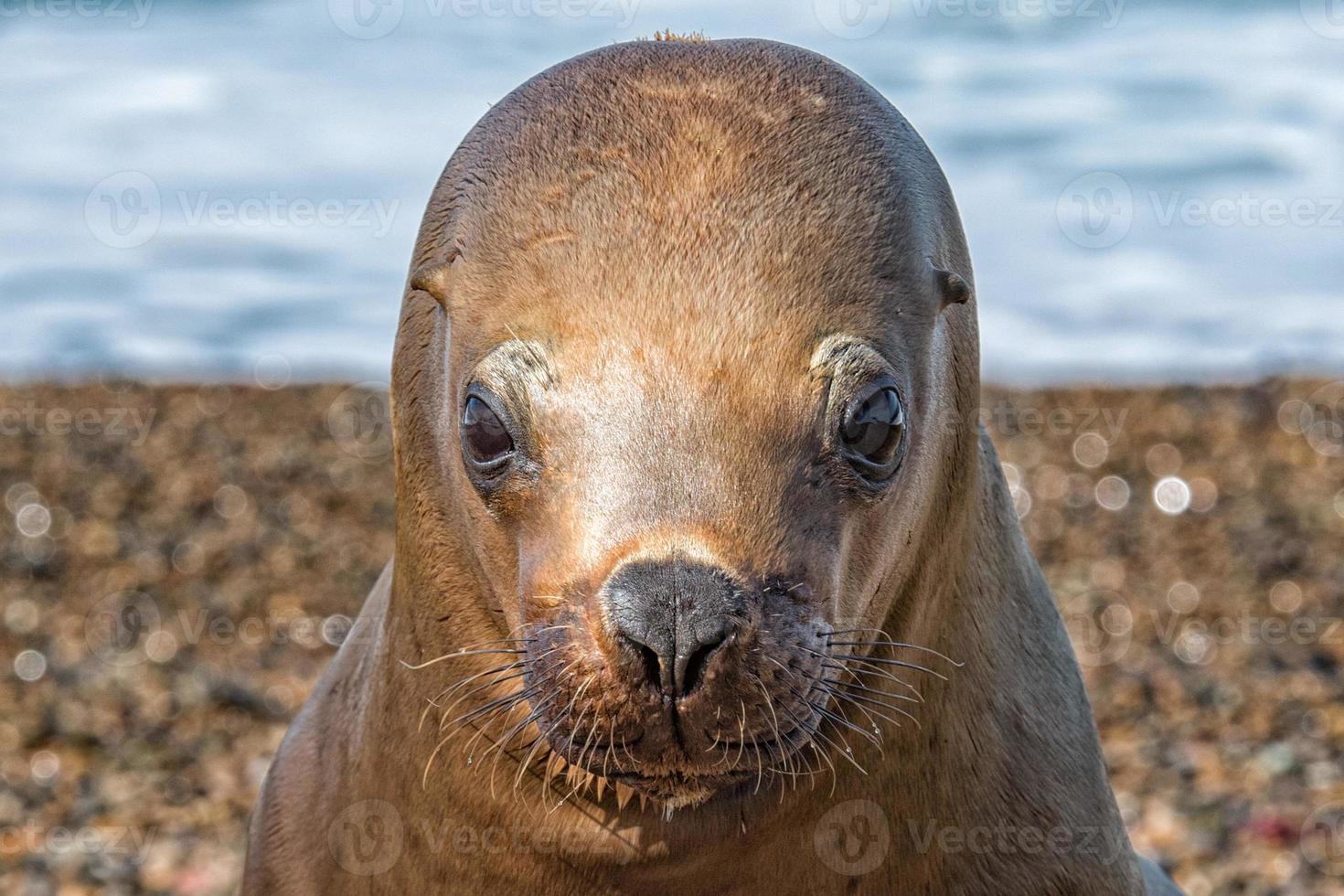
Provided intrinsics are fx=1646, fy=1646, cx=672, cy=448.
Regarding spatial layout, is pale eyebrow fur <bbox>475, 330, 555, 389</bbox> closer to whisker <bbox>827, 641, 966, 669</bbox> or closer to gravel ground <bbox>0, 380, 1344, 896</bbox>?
whisker <bbox>827, 641, 966, 669</bbox>

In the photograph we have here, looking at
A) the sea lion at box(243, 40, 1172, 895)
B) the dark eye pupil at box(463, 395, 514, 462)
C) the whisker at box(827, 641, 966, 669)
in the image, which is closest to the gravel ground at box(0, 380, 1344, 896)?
the sea lion at box(243, 40, 1172, 895)

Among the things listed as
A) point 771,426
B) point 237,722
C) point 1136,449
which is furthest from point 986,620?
point 1136,449

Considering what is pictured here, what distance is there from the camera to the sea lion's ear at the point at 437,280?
3564mm

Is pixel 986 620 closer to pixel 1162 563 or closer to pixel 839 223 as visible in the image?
pixel 839 223

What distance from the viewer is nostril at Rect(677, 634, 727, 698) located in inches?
109

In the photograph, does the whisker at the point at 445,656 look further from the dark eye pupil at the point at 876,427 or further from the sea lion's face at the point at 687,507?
the dark eye pupil at the point at 876,427

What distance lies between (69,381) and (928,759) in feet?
54.1

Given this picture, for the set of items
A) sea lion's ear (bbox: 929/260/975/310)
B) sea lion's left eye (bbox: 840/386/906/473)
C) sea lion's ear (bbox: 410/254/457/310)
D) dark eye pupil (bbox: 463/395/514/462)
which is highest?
sea lion's ear (bbox: 929/260/975/310)

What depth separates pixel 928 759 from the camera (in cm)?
Answer: 354

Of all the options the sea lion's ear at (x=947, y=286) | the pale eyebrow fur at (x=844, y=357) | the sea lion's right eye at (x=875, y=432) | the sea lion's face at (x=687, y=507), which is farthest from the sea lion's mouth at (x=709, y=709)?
the sea lion's ear at (x=947, y=286)

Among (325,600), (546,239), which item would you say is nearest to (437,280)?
(546,239)

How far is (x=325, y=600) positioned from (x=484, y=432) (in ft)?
27.5

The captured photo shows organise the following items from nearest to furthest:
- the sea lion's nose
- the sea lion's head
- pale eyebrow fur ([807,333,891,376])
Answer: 1. the sea lion's nose
2. the sea lion's head
3. pale eyebrow fur ([807,333,891,376])

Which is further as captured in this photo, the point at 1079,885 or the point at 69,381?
the point at 69,381
